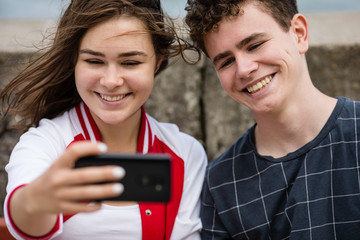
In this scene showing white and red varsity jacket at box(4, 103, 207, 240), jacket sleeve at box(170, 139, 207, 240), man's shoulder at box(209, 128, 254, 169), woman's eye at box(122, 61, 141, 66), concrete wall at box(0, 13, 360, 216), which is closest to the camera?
white and red varsity jacket at box(4, 103, 207, 240)

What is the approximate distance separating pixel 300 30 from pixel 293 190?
27.7 inches

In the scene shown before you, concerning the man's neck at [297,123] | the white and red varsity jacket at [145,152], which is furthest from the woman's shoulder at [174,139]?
the man's neck at [297,123]

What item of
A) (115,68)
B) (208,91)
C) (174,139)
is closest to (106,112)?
(115,68)

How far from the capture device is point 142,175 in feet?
3.46

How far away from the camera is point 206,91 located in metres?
2.79

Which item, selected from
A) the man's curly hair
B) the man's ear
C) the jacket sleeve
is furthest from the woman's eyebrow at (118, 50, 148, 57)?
the man's ear

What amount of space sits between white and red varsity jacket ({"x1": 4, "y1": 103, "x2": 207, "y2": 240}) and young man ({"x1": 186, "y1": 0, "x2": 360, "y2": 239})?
0.15m

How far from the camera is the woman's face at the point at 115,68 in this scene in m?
1.77

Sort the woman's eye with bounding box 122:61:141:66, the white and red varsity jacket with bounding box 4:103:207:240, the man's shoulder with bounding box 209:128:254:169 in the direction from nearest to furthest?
the white and red varsity jacket with bounding box 4:103:207:240
the woman's eye with bounding box 122:61:141:66
the man's shoulder with bounding box 209:128:254:169

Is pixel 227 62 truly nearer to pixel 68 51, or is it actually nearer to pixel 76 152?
pixel 68 51

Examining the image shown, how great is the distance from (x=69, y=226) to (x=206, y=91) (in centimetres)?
133

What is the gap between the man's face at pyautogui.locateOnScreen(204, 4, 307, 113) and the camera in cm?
182

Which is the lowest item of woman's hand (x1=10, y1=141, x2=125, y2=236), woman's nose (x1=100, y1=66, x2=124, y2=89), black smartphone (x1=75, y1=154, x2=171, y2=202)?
black smartphone (x1=75, y1=154, x2=171, y2=202)

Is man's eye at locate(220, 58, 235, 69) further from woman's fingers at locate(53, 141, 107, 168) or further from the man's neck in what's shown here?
woman's fingers at locate(53, 141, 107, 168)
